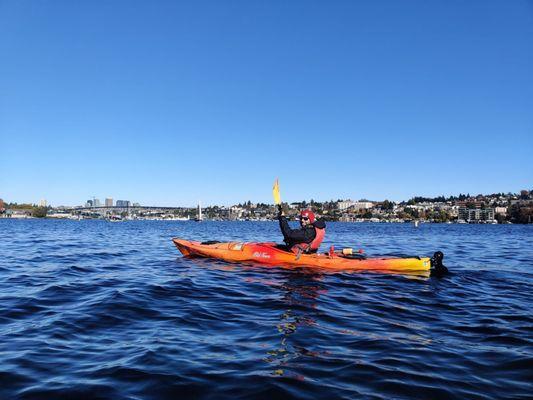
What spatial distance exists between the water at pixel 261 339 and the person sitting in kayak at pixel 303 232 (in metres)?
2.40

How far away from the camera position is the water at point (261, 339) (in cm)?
436

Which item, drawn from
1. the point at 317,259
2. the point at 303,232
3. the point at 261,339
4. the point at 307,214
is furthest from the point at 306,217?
the point at 261,339

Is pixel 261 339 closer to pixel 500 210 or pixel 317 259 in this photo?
pixel 317 259

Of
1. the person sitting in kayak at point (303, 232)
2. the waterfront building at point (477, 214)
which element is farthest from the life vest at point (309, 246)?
the waterfront building at point (477, 214)

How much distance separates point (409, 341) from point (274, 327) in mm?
2180

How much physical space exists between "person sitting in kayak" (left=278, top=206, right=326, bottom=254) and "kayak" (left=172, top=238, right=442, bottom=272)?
0.31 metres

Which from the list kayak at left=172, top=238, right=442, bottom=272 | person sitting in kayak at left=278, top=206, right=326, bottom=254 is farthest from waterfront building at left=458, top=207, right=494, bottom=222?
person sitting in kayak at left=278, top=206, right=326, bottom=254

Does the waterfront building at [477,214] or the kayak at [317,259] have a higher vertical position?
the waterfront building at [477,214]

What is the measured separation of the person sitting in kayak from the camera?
44.4ft

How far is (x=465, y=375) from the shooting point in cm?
476

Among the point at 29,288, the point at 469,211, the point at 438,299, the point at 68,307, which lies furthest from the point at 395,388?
the point at 469,211

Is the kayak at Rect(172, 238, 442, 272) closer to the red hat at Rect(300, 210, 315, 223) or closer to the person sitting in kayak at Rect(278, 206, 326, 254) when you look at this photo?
the person sitting in kayak at Rect(278, 206, 326, 254)

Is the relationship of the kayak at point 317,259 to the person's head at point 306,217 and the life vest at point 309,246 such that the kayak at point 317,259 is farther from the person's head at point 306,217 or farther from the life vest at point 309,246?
the person's head at point 306,217

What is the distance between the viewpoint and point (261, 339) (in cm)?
601
